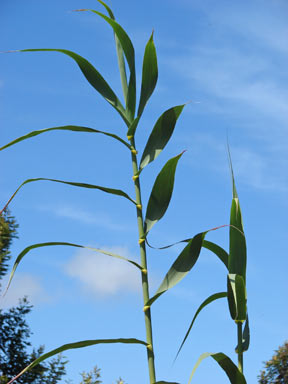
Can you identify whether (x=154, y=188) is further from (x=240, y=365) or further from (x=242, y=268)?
(x=240, y=365)

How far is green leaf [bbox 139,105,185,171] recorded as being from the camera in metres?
1.79

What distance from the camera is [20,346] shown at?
4617 millimetres

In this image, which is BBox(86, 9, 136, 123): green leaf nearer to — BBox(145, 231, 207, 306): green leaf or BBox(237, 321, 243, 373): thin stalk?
BBox(145, 231, 207, 306): green leaf

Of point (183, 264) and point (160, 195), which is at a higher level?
point (160, 195)

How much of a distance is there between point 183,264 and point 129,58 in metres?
0.74

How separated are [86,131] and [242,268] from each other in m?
0.66

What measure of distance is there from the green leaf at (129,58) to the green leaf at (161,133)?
4.7 inches

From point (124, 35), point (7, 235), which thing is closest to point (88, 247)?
point (124, 35)

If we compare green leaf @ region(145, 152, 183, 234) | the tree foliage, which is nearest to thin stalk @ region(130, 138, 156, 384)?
green leaf @ region(145, 152, 183, 234)

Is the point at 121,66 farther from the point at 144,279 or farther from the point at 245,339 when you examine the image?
the point at 245,339

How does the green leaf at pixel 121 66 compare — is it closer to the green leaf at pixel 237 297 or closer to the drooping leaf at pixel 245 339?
the green leaf at pixel 237 297

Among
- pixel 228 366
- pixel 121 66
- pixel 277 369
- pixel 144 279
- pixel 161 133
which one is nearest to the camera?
pixel 228 366

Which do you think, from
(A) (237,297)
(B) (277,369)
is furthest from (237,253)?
(B) (277,369)

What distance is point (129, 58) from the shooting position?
1893 mm
